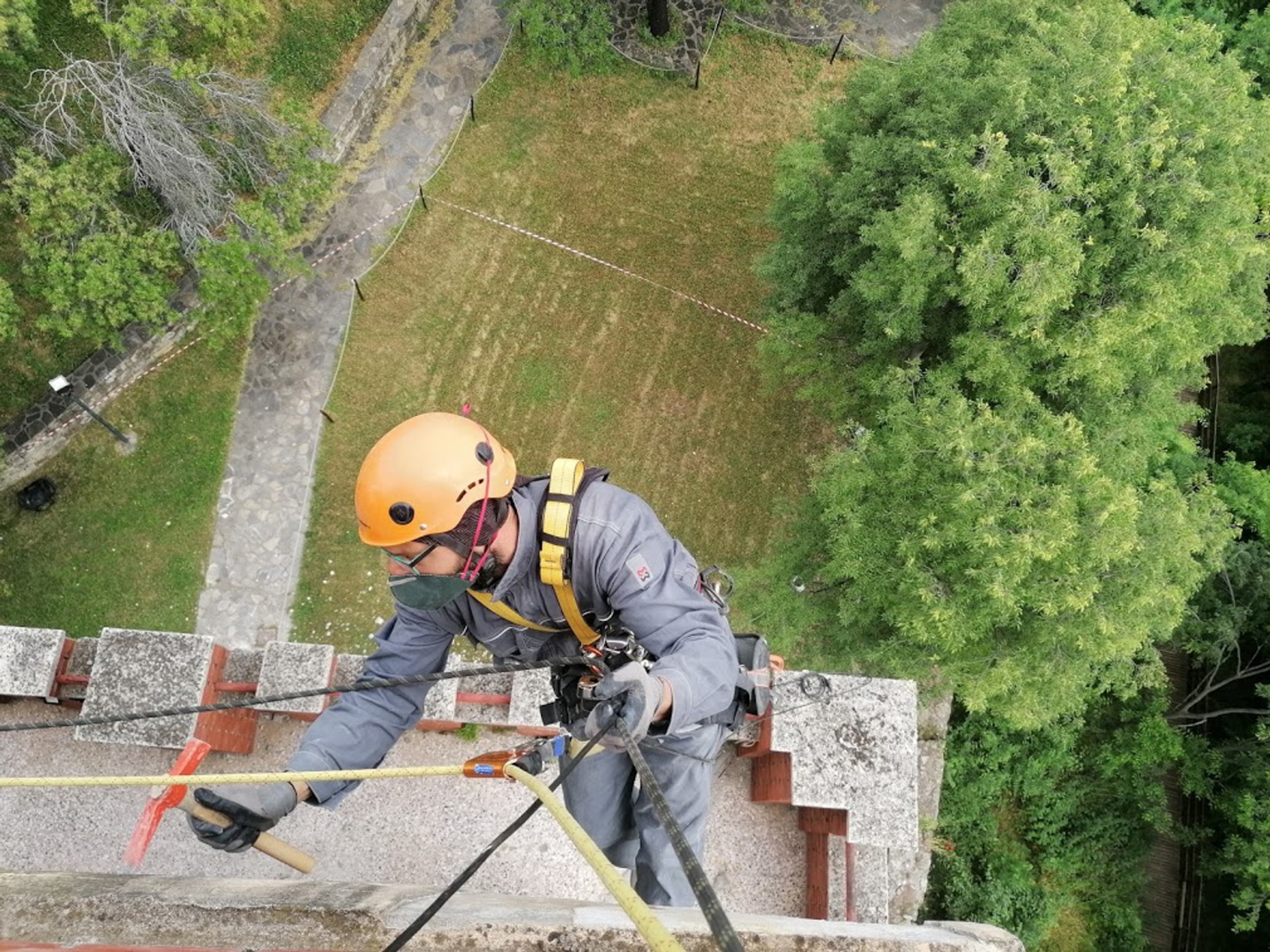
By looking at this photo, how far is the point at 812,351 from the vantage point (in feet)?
35.2

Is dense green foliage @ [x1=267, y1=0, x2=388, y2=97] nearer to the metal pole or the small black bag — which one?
the metal pole

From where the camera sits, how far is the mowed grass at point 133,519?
10453 mm

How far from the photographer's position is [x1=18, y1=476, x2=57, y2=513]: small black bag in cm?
1050

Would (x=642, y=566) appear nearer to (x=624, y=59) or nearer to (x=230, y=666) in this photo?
(x=230, y=666)

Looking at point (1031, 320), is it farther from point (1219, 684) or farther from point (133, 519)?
point (133, 519)

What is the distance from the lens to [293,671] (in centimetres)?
624

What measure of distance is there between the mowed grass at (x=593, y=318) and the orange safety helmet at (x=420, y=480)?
721cm

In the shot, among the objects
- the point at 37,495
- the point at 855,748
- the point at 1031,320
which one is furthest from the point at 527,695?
the point at 37,495

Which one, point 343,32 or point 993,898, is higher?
point 343,32

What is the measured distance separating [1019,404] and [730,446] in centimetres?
437

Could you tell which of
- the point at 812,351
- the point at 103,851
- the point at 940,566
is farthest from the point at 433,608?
the point at 812,351

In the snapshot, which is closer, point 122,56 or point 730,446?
point 122,56

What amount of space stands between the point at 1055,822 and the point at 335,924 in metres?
12.4

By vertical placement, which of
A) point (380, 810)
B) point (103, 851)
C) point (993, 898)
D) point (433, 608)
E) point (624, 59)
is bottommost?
point (993, 898)
